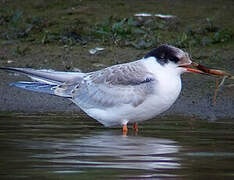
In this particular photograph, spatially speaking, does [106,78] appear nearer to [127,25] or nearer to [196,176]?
[196,176]

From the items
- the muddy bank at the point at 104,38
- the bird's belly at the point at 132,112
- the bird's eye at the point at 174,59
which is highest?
the bird's eye at the point at 174,59

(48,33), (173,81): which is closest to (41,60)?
(48,33)

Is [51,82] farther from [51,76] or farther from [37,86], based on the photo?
[37,86]

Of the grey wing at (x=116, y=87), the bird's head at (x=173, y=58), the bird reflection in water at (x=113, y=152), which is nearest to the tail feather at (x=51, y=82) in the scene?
the grey wing at (x=116, y=87)

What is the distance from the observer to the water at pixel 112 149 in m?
6.26

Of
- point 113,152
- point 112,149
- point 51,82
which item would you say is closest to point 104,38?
point 51,82

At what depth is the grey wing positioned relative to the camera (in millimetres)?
8492

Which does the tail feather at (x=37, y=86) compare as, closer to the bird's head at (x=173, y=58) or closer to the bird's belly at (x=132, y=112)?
the bird's belly at (x=132, y=112)

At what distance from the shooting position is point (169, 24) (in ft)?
44.4

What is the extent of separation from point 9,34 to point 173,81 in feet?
18.6

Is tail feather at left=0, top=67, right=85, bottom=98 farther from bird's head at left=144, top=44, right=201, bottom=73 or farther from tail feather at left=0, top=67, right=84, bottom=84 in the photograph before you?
bird's head at left=144, top=44, right=201, bottom=73

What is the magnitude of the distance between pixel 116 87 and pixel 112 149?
1480mm

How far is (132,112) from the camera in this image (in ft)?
28.0

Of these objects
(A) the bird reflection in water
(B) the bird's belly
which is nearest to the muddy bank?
(B) the bird's belly
